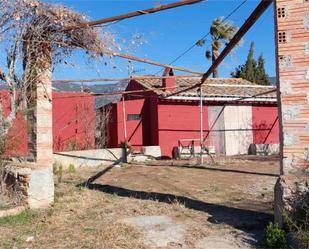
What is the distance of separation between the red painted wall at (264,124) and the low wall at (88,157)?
8.73m

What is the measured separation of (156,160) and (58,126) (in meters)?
4.75

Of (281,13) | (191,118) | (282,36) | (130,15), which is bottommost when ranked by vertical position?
(191,118)

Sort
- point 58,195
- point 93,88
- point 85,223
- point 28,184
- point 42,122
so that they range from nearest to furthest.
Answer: point 85,223, point 28,184, point 42,122, point 58,195, point 93,88

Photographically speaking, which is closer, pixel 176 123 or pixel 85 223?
pixel 85 223

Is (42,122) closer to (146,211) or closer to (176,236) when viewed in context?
(146,211)

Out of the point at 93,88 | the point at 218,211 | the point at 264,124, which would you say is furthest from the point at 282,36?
the point at 93,88

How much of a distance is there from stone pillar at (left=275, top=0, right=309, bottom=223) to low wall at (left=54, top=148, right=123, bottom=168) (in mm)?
11444

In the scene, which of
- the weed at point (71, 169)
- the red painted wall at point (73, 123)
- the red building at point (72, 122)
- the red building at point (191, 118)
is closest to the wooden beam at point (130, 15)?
the weed at point (71, 169)

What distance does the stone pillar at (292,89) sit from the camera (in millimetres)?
6109

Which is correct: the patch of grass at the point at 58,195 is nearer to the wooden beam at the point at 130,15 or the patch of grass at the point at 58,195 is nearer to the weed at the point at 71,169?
the wooden beam at the point at 130,15

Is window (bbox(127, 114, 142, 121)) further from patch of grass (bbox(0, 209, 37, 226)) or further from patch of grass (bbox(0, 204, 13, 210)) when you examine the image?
patch of grass (bbox(0, 209, 37, 226))

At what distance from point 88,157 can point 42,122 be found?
28.1ft

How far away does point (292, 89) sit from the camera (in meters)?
6.20

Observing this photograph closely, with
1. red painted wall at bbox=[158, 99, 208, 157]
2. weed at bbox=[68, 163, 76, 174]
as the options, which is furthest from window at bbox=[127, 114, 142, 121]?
weed at bbox=[68, 163, 76, 174]
